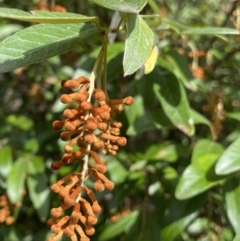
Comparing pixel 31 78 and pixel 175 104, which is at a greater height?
pixel 175 104

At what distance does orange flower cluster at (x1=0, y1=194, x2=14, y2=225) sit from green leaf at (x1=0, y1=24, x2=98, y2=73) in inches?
33.1

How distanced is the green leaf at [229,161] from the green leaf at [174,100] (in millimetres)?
205

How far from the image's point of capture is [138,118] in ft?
5.00

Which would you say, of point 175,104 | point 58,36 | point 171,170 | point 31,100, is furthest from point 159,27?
point 31,100

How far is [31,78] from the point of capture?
8.16ft


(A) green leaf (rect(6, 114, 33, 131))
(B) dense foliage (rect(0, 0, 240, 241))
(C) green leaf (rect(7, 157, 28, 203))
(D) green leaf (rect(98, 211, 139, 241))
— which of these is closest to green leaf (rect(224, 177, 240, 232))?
(B) dense foliage (rect(0, 0, 240, 241))

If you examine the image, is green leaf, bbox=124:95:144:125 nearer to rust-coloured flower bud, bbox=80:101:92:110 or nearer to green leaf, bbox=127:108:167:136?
green leaf, bbox=127:108:167:136

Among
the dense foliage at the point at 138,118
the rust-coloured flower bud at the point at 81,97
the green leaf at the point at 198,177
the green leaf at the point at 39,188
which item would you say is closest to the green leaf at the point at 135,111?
the dense foliage at the point at 138,118

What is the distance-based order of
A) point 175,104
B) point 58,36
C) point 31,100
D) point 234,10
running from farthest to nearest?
point 31,100
point 234,10
point 175,104
point 58,36

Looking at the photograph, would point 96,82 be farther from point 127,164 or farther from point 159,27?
point 127,164

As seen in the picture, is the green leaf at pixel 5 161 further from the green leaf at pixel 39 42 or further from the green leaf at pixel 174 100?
the green leaf at pixel 39 42

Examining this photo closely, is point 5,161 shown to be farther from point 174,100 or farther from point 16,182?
point 174,100

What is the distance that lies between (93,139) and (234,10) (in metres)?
1.55

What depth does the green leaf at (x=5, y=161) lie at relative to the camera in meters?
1.66
